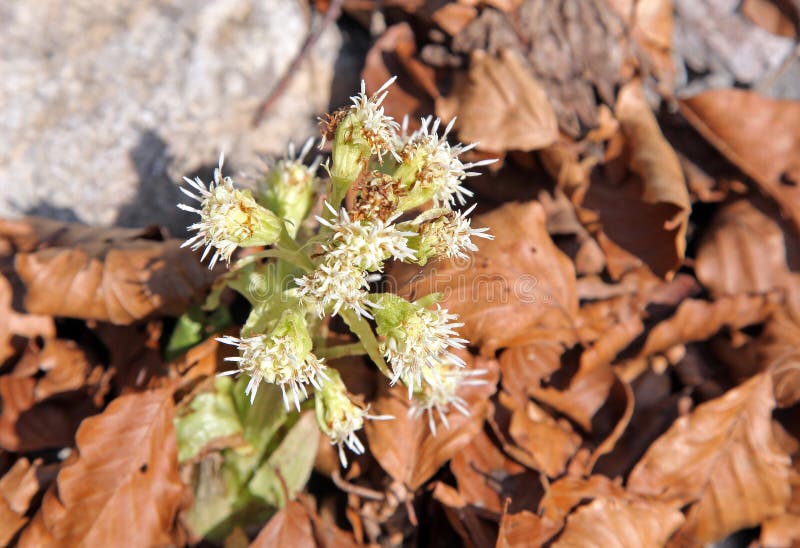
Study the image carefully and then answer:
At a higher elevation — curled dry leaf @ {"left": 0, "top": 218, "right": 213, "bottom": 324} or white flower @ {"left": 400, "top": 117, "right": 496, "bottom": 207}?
white flower @ {"left": 400, "top": 117, "right": 496, "bottom": 207}

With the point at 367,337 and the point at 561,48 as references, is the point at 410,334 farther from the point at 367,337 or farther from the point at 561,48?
the point at 561,48

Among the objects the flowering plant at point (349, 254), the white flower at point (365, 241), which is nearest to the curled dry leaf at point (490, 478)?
the flowering plant at point (349, 254)

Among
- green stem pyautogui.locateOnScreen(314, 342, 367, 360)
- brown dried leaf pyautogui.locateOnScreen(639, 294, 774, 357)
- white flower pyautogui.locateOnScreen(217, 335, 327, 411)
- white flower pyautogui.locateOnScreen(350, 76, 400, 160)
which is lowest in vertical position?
brown dried leaf pyautogui.locateOnScreen(639, 294, 774, 357)

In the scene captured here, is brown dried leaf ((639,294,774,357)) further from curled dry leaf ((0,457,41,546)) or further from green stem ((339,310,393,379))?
curled dry leaf ((0,457,41,546))

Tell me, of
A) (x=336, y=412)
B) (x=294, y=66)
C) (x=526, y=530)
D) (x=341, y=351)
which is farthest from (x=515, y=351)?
(x=294, y=66)

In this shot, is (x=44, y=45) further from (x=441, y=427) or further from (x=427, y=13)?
(x=441, y=427)

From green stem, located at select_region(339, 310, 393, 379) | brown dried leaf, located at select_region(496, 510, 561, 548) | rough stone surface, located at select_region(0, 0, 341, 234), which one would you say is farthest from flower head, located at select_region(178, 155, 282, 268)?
brown dried leaf, located at select_region(496, 510, 561, 548)
